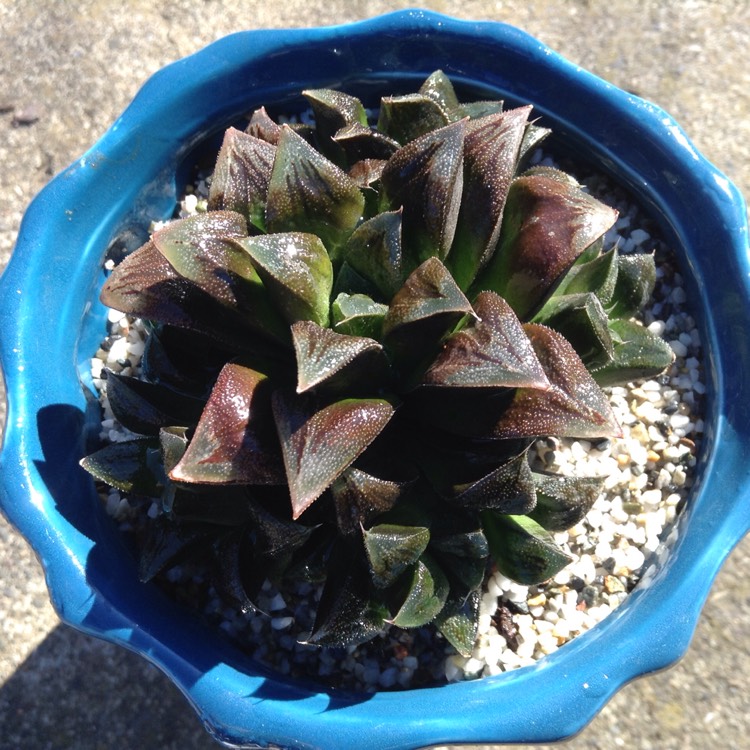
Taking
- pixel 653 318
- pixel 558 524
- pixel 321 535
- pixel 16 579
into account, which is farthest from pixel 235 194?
pixel 16 579

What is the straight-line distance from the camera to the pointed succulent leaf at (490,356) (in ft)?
2.20

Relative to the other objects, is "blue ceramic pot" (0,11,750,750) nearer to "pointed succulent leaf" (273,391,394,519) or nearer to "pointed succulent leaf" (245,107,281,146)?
"pointed succulent leaf" (245,107,281,146)

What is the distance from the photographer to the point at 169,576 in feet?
3.35

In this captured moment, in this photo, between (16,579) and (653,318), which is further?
(16,579)

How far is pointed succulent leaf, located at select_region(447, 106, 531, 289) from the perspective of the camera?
2.56ft

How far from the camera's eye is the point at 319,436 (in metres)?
0.69

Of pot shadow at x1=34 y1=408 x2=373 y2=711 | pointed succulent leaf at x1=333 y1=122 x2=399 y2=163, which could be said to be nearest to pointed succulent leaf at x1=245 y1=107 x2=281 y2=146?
pointed succulent leaf at x1=333 y1=122 x2=399 y2=163

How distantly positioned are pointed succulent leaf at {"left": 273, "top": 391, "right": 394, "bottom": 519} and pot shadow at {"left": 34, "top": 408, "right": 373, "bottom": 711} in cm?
31

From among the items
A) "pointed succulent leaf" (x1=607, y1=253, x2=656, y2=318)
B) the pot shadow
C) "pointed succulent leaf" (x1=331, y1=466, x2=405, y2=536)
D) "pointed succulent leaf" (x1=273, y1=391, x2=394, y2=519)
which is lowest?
the pot shadow

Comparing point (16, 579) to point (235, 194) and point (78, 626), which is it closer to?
point (78, 626)

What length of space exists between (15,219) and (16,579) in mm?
697

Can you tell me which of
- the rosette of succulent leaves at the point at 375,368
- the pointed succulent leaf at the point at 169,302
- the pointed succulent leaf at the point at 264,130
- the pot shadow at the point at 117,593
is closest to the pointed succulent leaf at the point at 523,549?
the rosette of succulent leaves at the point at 375,368

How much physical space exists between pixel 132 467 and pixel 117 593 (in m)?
0.15

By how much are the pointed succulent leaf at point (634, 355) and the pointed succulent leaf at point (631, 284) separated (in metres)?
0.05
